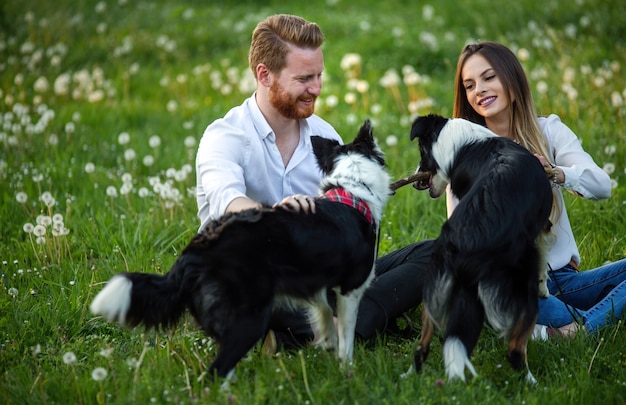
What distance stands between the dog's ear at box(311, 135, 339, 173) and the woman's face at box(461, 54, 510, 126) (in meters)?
1.09

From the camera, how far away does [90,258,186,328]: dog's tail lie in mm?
3010

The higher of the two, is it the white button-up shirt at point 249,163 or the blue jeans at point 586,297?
the white button-up shirt at point 249,163

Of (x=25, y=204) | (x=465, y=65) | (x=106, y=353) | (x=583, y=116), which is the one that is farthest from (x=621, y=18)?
(x=106, y=353)

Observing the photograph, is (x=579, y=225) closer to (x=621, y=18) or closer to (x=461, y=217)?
(x=461, y=217)

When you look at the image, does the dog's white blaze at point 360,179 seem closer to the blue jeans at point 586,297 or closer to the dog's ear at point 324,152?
the dog's ear at point 324,152

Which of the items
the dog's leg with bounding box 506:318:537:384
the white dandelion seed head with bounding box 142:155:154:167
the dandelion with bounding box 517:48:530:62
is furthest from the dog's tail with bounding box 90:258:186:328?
the dandelion with bounding box 517:48:530:62

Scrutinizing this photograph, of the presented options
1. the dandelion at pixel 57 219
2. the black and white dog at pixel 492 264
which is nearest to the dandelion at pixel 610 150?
the black and white dog at pixel 492 264

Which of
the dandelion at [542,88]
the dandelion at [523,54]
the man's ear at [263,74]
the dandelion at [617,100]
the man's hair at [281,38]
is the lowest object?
the dandelion at [617,100]

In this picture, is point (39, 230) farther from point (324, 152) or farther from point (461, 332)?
point (461, 332)

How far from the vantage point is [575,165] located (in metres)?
3.99

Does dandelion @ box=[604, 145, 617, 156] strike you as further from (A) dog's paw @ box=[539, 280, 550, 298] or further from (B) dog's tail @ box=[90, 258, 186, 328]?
(B) dog's tail @ box=[90, 258, 186, 328]

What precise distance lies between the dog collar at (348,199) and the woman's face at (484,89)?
1.22 m

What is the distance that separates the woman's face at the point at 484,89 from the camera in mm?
4287

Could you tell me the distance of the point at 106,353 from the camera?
3236 millimetres
